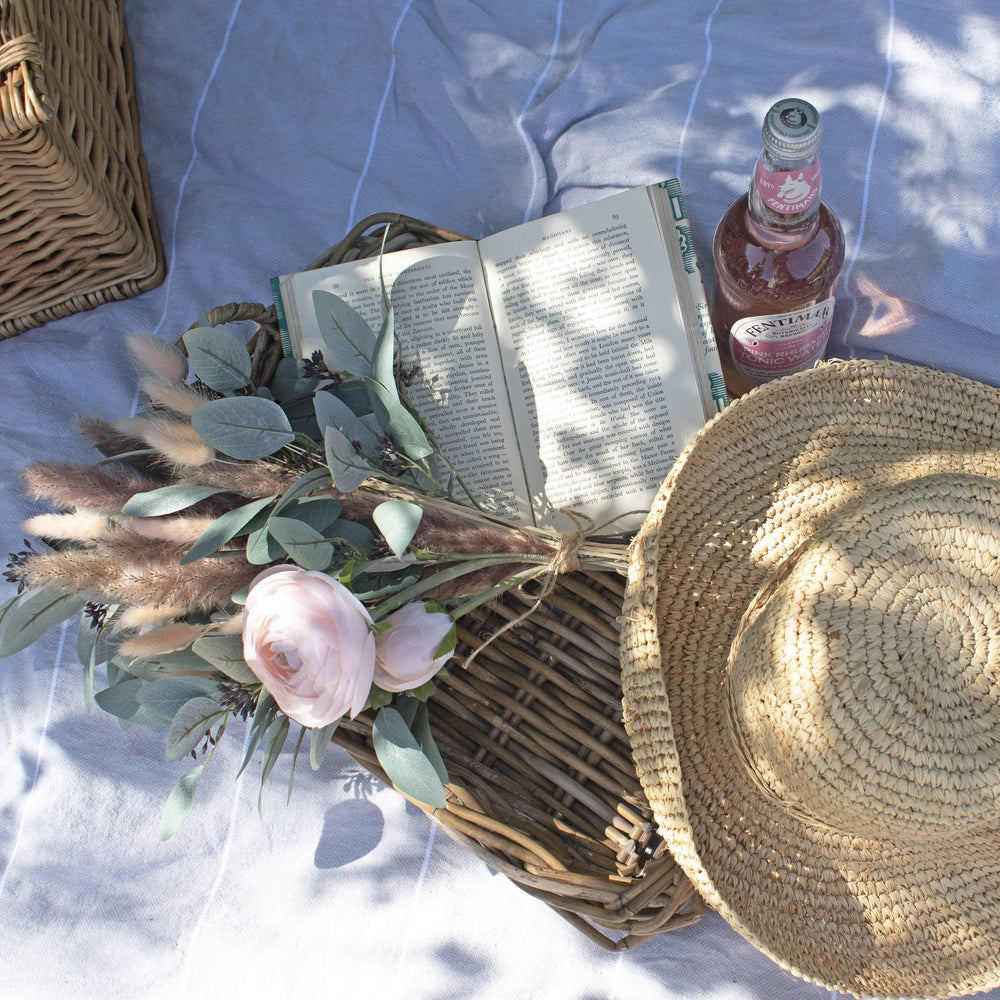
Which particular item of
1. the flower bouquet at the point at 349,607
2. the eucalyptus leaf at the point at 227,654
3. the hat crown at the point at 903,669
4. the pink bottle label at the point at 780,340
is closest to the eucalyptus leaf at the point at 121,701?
the flower bouquet at the point at 349,607

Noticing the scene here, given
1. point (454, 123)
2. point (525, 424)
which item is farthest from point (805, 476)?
point (454, 123)

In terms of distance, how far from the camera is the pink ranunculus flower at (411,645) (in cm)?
64

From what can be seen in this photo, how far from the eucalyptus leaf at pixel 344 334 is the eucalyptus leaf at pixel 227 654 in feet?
0.82

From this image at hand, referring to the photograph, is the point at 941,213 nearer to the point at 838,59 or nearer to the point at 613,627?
the point at 838,59

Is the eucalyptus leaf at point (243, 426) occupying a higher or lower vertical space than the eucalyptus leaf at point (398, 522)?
higher

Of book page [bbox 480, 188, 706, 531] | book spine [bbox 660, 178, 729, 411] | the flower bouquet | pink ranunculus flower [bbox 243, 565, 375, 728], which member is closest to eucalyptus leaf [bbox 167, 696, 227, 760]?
the flower bouquet

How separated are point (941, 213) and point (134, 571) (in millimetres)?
824

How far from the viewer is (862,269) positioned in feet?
2.95

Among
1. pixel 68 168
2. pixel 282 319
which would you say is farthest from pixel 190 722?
pixel 68 168

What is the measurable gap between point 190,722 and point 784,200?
579mm

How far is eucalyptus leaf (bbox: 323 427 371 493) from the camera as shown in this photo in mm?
637

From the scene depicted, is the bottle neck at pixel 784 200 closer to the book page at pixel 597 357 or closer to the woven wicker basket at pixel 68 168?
the book page at pixel 597 357

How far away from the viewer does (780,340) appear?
31.1 inches

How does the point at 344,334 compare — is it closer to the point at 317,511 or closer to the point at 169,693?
the point at 317,511
